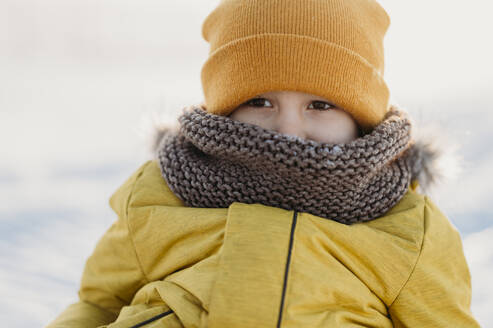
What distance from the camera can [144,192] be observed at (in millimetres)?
1122

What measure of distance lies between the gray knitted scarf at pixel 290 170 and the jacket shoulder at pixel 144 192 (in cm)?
3

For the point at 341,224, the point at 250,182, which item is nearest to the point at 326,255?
the point at 341,224

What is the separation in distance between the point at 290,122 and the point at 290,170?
4.6 inches

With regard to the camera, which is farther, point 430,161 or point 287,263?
point 430,161

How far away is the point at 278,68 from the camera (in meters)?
1.01

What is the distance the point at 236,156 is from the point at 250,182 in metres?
0.06

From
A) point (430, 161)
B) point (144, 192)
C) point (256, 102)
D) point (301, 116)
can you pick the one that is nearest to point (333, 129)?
point (301, 116)

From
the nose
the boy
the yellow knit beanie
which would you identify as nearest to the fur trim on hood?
the boy

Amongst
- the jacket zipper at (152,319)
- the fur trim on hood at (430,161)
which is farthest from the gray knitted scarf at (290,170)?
the jacket zipper at (152,319)

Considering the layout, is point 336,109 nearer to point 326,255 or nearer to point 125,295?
→ point 326,255

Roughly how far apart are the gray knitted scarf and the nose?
4 centimetres

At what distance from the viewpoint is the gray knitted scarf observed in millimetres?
959

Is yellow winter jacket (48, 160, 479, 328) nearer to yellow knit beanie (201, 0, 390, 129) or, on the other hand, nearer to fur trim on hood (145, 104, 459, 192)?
fur trim on hood (145, 104, 459, 192)

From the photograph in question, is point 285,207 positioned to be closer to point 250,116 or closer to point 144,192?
point 250,116
